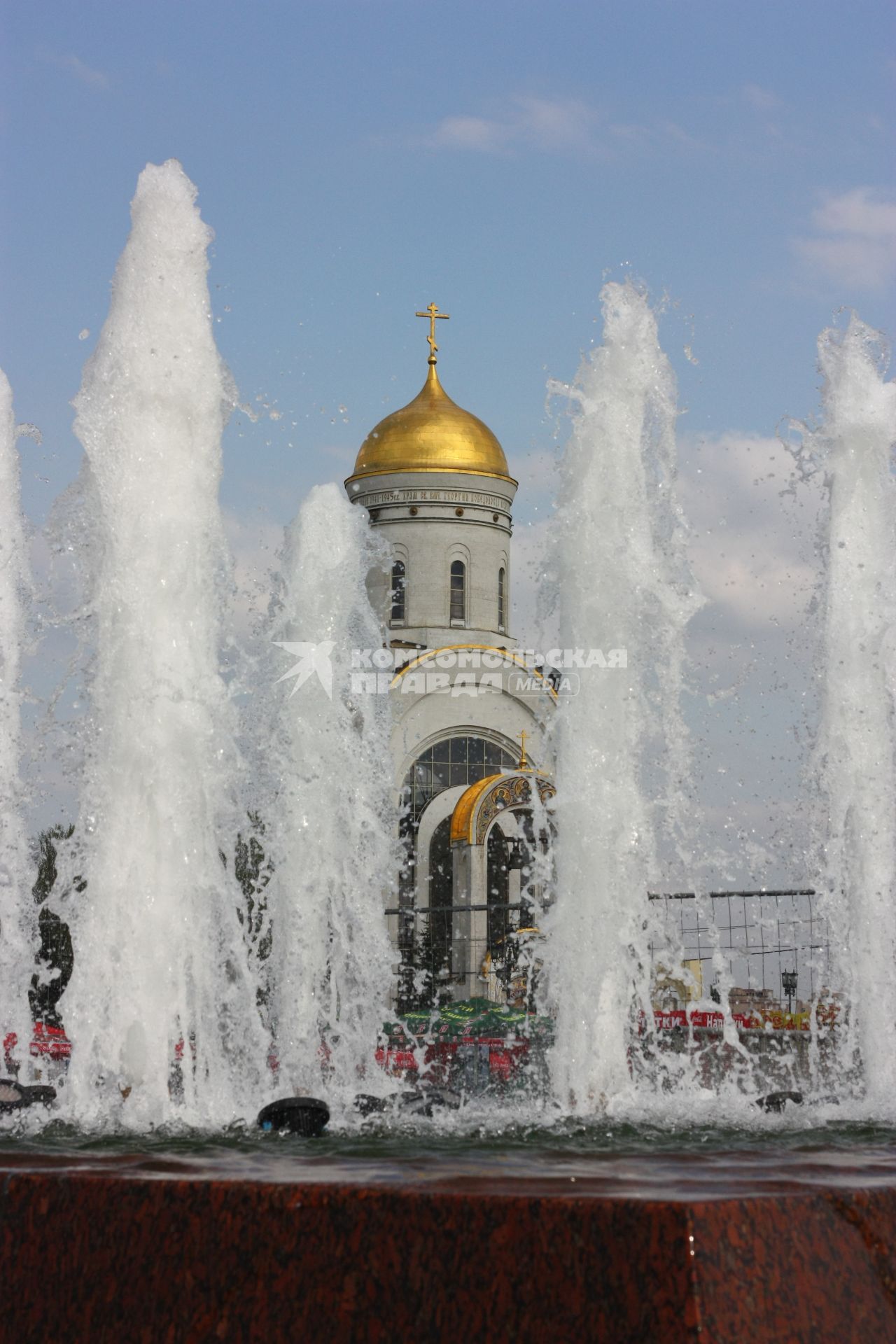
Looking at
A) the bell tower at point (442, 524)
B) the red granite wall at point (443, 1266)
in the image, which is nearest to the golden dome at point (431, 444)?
the bell tower at point (442, 524)

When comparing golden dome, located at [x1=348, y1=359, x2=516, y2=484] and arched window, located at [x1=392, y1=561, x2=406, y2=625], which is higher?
golden dome, located at [x1=348, y1=359, x2=516, y2=484]

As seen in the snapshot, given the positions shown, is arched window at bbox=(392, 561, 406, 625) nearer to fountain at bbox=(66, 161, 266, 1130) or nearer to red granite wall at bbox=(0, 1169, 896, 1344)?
fountain at bbox=(66, 161, 266, 1130)

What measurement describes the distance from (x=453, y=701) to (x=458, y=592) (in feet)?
8.49

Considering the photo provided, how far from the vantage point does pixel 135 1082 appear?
21.8 feet

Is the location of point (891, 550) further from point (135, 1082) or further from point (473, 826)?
point (473, 826)

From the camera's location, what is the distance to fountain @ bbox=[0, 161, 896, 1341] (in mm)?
3184

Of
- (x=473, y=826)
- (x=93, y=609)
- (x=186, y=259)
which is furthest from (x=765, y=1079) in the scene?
(x=473, y=826)

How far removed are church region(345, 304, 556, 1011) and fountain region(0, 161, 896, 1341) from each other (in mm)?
9861

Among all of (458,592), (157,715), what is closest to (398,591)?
(458,592)

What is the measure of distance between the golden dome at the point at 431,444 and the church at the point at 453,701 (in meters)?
0.03

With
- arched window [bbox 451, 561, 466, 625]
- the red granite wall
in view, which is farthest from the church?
the red granite wall

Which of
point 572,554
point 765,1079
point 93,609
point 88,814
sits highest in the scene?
point 572,554

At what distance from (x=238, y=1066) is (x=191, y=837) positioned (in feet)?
9.06

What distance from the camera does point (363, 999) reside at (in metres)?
13.8
